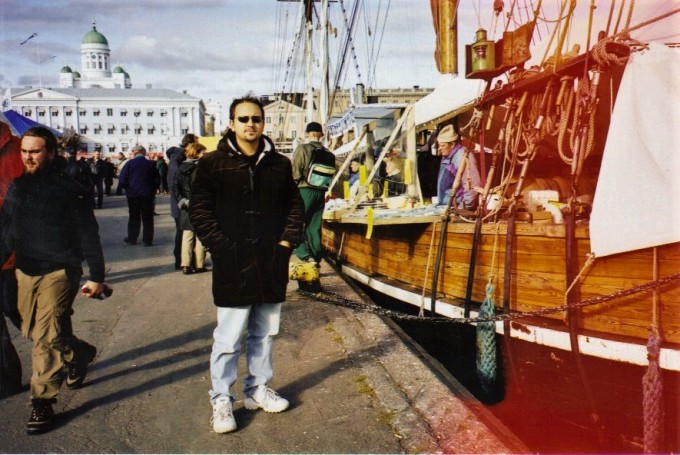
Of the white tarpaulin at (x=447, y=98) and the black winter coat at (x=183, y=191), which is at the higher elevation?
the white tarpaulin at (x=447, y=98)

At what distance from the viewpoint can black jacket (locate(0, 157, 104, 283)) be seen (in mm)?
3848

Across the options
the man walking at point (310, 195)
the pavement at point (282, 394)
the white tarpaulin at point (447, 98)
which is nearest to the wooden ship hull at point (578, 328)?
the pavement at point (282, 394)

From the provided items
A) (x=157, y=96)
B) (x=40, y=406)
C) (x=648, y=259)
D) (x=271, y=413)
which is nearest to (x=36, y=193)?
(x=40, y=406)

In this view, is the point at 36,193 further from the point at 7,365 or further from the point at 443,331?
the point at 443,331

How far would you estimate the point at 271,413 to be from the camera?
Result: 3.88m

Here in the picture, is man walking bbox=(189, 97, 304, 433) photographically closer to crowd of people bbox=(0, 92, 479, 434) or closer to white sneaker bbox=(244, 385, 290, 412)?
crowd of people bbox=(0, 92, 479, 434)

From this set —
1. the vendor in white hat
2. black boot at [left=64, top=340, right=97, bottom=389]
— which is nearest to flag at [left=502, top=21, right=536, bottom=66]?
the vendor in white hat

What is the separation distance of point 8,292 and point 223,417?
1.68 m

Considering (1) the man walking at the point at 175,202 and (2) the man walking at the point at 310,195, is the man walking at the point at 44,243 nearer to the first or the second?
(2) the man walking at the point at 310,195

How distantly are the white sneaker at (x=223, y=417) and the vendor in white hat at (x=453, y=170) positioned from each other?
3270 millimetres

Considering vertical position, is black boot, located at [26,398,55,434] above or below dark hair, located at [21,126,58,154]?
below

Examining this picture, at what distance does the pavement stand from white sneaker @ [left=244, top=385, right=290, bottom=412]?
5cm

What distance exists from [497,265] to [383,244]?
2373 mm

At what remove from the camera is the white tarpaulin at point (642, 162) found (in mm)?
4098
